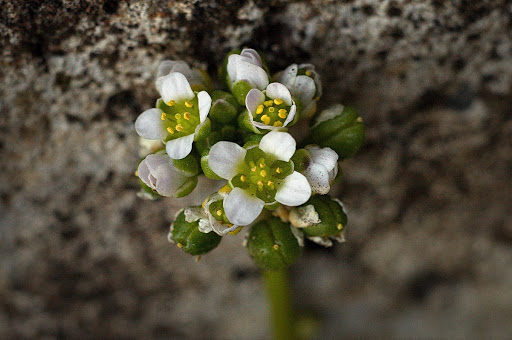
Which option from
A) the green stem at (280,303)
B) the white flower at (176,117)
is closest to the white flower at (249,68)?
the white flower at (176,117)

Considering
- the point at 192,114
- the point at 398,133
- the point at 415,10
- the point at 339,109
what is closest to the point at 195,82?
the point at 192,114

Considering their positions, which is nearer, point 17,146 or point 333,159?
point 333,159

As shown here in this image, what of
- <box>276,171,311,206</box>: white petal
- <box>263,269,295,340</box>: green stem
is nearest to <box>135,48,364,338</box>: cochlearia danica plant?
<box>276,171,311,206</box>: white petal

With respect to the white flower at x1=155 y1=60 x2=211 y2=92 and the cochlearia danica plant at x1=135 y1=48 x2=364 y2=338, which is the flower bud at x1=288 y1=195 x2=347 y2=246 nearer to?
the cochlearia danica plant at x1=135 y1=48 x2=364 y2=338

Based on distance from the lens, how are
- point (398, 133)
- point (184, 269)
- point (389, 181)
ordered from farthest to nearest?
point (184, 269) → point (389, 181) → point (398, 133)

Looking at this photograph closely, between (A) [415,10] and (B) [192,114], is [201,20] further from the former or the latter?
(A) [415,10]

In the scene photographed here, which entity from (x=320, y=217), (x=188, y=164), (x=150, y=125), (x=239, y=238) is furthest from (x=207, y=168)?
(x=239, y=238)

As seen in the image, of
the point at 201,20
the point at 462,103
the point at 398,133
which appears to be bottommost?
the point at 398,133

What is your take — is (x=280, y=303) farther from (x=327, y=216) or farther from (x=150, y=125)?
(x=150, y=125)
